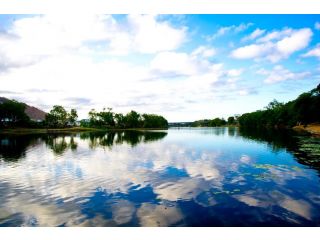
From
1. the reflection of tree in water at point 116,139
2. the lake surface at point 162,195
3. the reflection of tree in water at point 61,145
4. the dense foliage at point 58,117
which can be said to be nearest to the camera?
the lake surface at point 162,195

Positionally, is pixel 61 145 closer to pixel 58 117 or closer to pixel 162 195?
pixel 162 195

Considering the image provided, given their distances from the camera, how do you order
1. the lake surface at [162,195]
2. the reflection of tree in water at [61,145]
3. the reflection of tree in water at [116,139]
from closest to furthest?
the lake surface at [162,195]
the reflection of tree in water at [61,145]
the reflection of tree in water at [116,139]

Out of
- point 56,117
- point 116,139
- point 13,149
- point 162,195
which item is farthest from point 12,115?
point 162,195

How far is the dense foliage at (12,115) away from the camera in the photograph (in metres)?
133

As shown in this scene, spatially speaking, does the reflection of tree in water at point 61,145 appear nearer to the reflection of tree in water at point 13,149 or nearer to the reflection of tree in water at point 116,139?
the reflection of tree in water at point 116,139

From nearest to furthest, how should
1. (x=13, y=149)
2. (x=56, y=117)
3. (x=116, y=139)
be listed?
(x=13, y=149), (x=116, y=139), (x=56, y=117)

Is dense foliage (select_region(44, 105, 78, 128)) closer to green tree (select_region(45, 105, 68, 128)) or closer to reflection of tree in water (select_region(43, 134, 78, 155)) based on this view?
green tree (select_region(45, 105, 68, 128))

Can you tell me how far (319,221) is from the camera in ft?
42.0

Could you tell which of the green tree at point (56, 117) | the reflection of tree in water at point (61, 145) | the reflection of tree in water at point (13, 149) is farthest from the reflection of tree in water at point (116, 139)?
the green tree at point (56, 117)

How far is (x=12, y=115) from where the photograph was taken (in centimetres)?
13688

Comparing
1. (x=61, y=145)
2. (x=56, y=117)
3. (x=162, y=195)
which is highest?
(x=56, y=117)

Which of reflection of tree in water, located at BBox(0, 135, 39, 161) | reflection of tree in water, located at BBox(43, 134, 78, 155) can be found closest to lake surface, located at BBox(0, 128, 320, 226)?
reflection of tree in water, located at BBox(0, 135, 39, 161)
